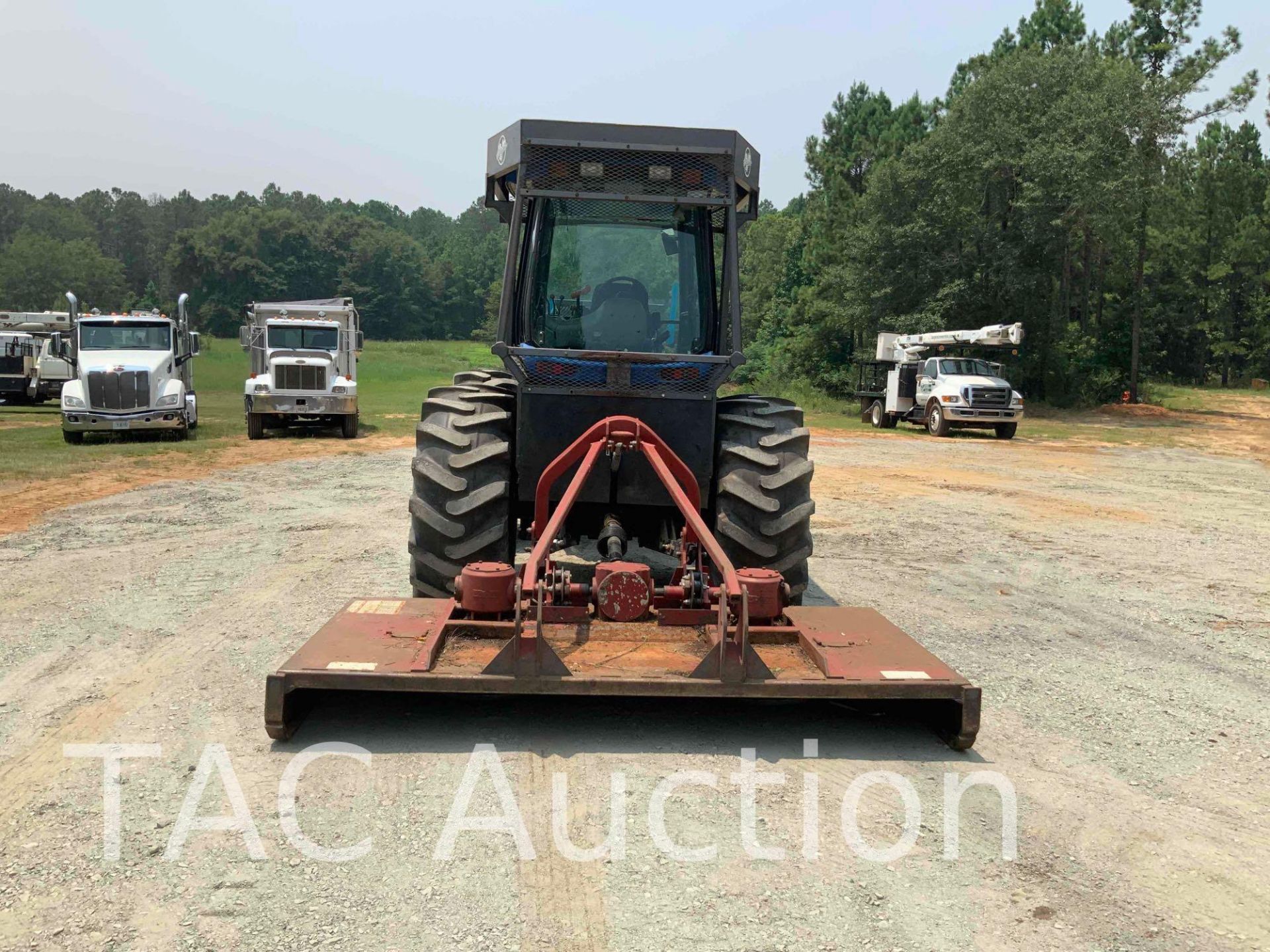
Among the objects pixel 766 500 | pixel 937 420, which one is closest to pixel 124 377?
pixel 766 500

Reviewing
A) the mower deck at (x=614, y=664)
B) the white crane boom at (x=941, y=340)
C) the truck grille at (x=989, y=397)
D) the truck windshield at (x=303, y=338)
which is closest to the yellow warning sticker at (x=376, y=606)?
the mower deck at (x=614, y=664)

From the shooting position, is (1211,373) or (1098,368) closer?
(1098,368)

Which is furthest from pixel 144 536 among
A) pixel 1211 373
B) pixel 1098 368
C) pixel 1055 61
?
pixel 1211 373

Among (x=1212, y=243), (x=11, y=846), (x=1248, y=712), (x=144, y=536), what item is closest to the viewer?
(x=11, y=846)

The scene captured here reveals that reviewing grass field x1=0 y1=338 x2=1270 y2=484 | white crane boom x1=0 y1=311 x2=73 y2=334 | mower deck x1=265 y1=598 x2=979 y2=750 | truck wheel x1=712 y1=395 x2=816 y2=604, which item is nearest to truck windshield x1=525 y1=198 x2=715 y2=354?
truck wheel x1=712 y1=395 x2=816 y2=604

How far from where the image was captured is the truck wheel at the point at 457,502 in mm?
6621

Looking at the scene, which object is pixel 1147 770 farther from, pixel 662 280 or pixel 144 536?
pixel 144 536

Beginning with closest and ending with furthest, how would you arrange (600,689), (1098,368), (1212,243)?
1. (600,689)
2. (1098,368)
3. (1212,243)

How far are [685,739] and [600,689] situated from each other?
66 centimetres

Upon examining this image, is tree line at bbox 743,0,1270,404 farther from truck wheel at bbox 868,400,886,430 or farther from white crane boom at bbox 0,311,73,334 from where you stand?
white crane boom at bbox 0,311,73,334

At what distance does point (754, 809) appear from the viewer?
4.53m

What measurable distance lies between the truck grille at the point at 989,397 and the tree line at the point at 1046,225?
30.6 feet

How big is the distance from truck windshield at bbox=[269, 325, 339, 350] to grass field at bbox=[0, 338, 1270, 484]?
2020mm

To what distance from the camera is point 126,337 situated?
22.5m
